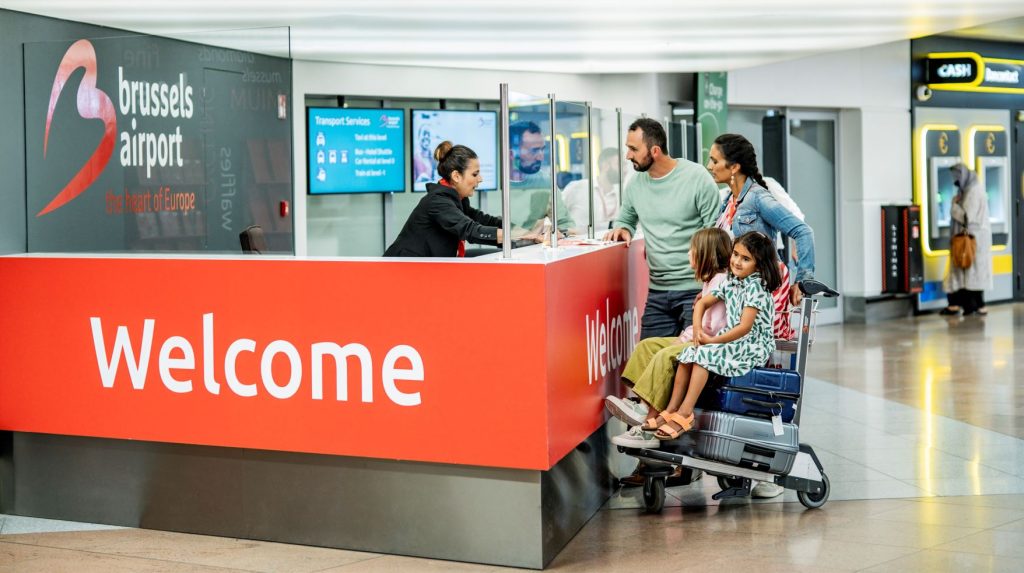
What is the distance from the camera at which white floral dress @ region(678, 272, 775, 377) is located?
496 centimetres

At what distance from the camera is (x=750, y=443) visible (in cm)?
499

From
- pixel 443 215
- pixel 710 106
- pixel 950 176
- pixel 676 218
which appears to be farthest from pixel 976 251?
pixel 443 215

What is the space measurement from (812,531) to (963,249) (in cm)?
987

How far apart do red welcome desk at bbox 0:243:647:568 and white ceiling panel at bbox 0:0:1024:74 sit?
47.6 inches

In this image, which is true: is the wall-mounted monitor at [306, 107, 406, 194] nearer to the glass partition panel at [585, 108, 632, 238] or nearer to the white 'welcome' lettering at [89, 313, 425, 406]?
the glass partition panel at [585, 108, 632, 238]

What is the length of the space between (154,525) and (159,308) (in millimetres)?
959

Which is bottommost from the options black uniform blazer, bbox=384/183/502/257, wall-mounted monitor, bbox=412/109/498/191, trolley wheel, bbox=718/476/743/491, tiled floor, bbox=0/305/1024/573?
tiled floor, bbox=0/305/1024/573

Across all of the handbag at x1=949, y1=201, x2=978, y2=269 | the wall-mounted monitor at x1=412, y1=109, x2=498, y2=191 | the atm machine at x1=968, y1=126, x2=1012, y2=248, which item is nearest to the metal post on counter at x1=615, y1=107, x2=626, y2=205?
the wall-mounted monitor at x1=412, y1=109, x2=498, y2=191

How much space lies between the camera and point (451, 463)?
4496 mm

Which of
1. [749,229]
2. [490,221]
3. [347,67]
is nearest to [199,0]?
[490,221]

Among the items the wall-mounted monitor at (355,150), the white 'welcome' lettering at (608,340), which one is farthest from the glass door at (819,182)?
the white 'welcome' lettering at (608,340)

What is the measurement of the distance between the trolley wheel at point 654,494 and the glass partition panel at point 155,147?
191 cm

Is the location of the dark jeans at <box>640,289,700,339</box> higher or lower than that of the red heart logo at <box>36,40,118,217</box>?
lower

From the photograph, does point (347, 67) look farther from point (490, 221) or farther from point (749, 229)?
point (749, 229)
